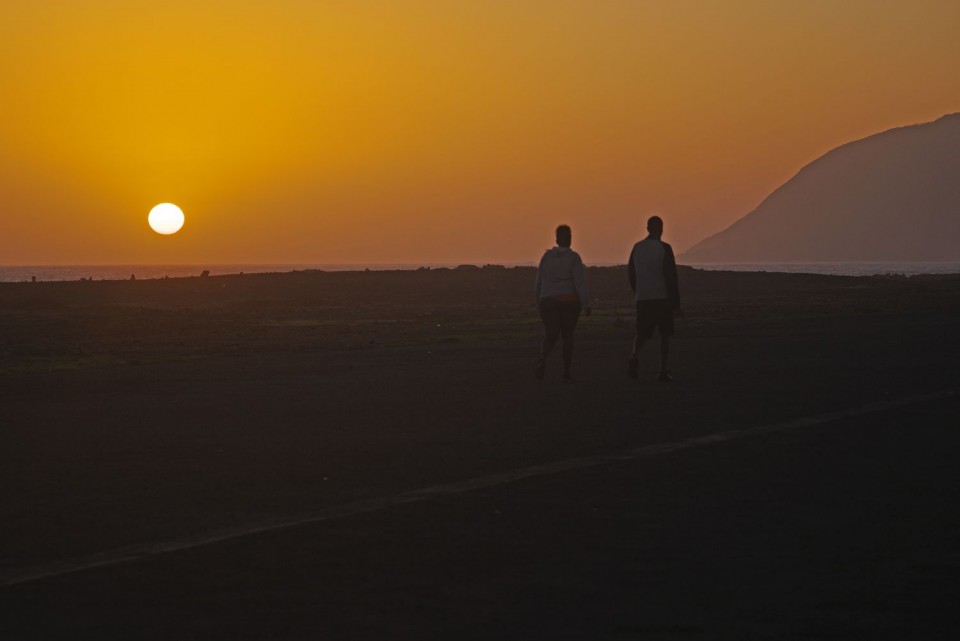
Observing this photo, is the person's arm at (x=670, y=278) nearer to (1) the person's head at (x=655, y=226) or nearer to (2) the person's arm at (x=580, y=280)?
(1) the person's head at (x=655, y=226)

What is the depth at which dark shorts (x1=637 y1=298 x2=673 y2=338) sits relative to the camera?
60.4 feet

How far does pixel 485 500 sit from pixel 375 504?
675mm

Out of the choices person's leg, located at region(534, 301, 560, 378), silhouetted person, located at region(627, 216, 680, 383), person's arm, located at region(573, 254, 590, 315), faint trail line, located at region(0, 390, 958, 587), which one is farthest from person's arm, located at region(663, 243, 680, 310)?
faint trail line, located at region(0, 390, 958, 587)

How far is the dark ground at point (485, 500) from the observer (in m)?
6.21

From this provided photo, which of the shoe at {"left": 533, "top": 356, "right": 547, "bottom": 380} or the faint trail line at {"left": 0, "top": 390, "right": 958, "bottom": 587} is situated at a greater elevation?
the shoe at {"left": 533, "top": 356, "right": 547, "bottom": 380}

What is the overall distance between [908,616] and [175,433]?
8304mm

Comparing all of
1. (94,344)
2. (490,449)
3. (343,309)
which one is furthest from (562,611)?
(343,309)

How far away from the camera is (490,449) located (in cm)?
1166

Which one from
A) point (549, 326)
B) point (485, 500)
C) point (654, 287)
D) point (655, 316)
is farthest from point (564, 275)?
point (485, 500)

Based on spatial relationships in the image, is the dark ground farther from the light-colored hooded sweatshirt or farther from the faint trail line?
the light-colored hooded sweatshirt

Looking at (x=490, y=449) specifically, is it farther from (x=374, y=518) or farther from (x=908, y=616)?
(x=908, y=616)

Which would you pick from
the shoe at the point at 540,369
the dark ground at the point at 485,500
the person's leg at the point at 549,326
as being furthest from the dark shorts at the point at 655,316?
the shoe at the point at 540,369

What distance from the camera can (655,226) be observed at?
18359 millimetres

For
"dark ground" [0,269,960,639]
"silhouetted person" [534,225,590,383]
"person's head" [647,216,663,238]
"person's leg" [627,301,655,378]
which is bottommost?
"dark ground" [0,269,960,639]
